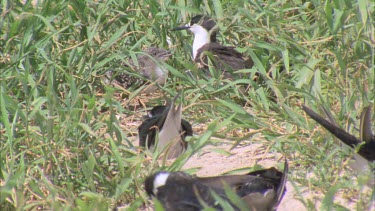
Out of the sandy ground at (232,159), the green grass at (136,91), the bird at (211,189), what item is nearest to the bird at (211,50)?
the green grass at (136,91)

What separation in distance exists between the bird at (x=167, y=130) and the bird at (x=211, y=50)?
63 cm

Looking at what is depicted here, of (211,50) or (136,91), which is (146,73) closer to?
(211,50)

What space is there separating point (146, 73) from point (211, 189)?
265 centimetres

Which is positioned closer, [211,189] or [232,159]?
[211,189]

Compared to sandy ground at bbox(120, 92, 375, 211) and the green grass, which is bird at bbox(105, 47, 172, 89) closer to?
the green grass

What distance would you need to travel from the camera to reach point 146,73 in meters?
6.74

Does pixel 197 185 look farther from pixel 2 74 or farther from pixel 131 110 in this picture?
pixel 131 110

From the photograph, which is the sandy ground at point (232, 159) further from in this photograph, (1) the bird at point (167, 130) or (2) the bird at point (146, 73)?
(2) the bird at point (146, 73)

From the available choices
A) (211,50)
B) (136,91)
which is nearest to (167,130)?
(136,91)

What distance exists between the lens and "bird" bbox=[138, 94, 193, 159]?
535cm

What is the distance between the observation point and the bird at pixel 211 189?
14.0 ft

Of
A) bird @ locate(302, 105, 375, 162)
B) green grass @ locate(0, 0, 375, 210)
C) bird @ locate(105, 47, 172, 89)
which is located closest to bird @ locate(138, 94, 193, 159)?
green grass @ locate(0, 0, 375, 210)

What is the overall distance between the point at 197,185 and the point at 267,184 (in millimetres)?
302

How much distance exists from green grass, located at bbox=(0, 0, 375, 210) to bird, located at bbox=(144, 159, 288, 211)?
0.12 meters
